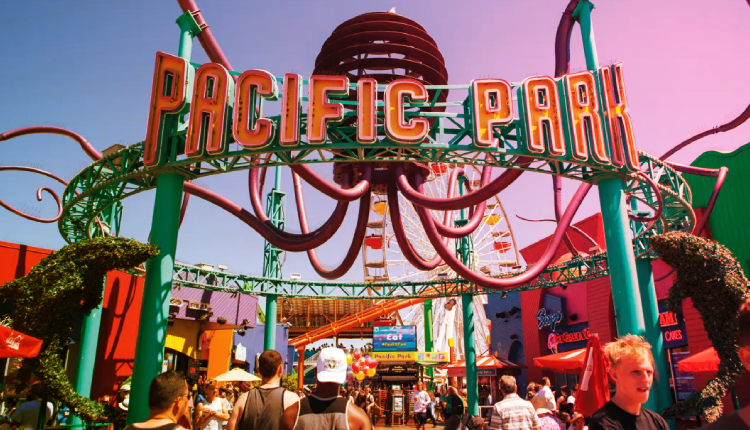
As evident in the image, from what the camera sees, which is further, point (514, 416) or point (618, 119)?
point (618, 119)

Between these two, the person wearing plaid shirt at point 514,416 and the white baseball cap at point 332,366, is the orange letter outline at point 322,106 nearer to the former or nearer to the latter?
the person wearing plaid shirt at point 514,416

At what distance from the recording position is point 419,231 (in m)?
39.1

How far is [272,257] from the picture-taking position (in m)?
24.5

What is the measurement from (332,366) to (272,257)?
20859mm

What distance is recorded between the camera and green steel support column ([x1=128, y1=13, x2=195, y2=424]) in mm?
10820

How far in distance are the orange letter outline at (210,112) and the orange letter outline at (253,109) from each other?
29 cm

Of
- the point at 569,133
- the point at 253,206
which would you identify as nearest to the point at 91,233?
the point at 253,206

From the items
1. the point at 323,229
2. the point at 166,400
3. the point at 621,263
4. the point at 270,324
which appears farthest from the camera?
the point at 270,324

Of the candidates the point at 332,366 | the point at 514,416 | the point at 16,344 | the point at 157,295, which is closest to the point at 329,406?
the point at 332,366

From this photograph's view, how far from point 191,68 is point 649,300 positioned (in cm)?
1428

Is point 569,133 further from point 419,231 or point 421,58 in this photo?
point 419,231

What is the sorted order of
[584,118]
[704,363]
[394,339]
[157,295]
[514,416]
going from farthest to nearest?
[394,339] < [704,363] < [584,118] < [157,295] < [514,416]

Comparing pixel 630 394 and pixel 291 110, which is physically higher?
pixel 291 110

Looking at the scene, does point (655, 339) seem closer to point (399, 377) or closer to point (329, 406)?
point (329, 406)
